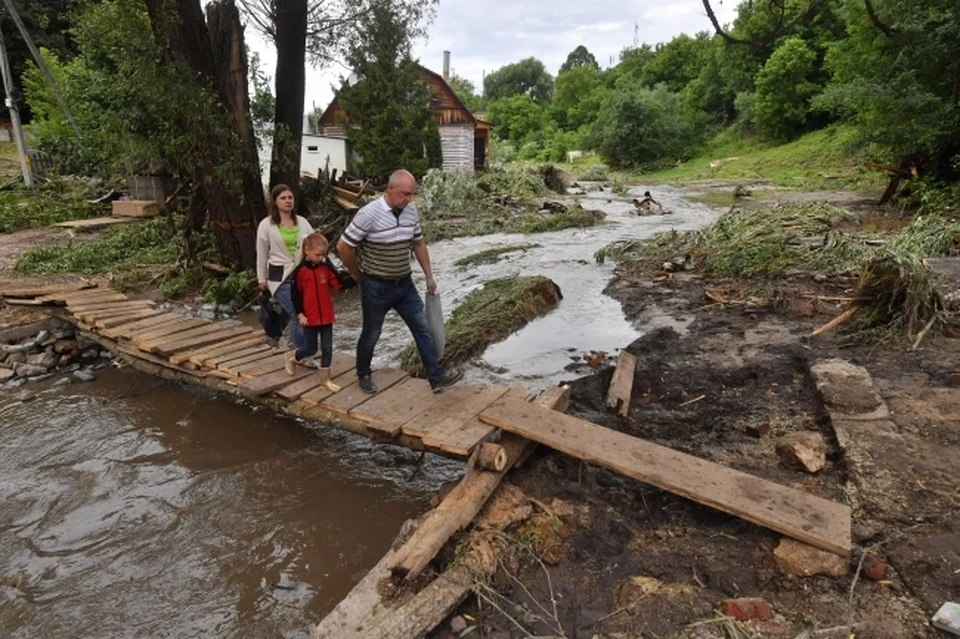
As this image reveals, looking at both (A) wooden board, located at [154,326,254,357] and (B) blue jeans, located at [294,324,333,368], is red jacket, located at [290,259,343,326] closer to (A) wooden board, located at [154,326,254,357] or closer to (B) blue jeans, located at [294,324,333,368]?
(B) blue jeans, located at [294,324,333,368]

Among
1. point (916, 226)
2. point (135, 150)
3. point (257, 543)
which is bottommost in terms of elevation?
point (257, 543)

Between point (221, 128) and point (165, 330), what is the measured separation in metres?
3.17

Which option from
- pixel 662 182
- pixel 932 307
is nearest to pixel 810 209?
pixel 932 307

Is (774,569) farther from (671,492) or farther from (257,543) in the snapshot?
(257,543)

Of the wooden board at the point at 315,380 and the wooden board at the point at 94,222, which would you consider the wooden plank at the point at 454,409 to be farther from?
the wooden board at the point at 94,222

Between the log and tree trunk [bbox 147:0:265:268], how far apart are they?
6.21 meters

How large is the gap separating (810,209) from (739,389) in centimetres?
921

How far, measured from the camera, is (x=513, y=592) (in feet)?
8.99

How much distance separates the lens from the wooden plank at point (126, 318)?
6273 millimetres

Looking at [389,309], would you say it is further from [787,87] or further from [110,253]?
[787,87]

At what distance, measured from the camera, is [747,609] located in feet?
7.97

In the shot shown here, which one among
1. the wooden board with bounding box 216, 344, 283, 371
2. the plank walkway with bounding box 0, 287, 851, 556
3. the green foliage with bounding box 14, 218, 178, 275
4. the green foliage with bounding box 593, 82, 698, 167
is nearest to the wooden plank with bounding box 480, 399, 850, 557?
the plank walkway with bounding box 0, 287, 851, 556

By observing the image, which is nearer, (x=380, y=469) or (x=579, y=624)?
(x=579, y=624)

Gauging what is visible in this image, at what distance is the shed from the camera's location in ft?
88.7
